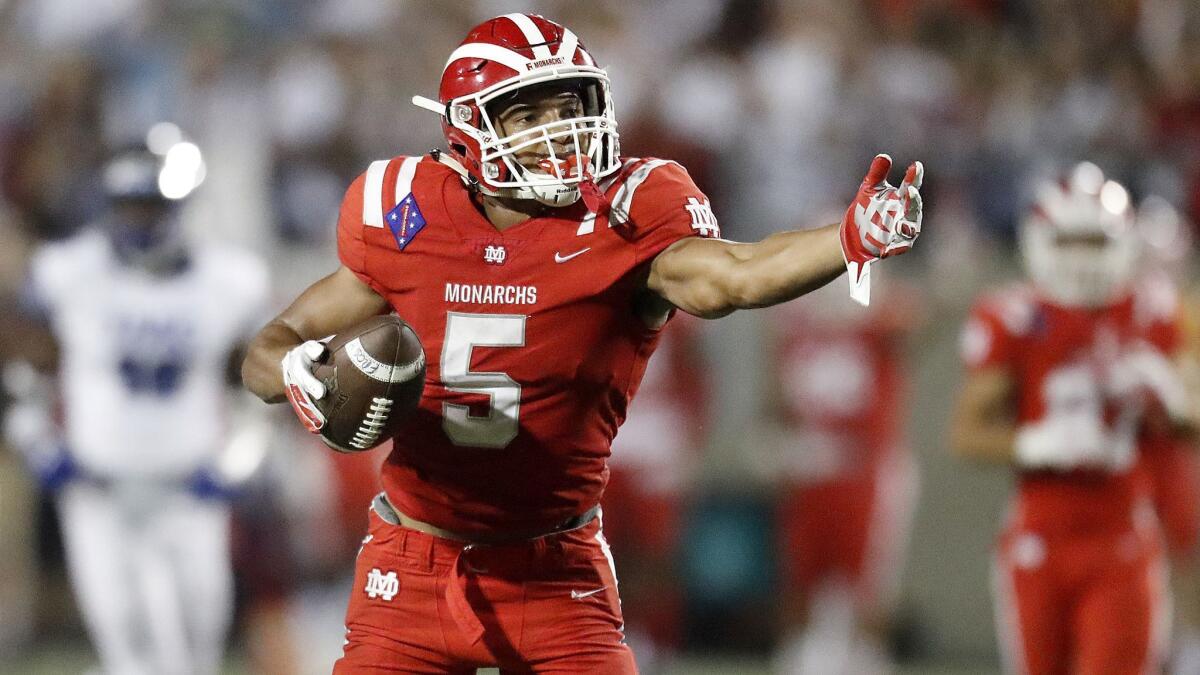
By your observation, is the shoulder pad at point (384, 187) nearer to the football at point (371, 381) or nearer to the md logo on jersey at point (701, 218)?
the football at point (371, 381)

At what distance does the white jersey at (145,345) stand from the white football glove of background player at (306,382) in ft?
9.54

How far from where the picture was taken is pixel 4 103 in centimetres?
776

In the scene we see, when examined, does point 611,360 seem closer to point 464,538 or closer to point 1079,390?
point 464,538

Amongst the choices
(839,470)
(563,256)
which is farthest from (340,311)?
(839,470)

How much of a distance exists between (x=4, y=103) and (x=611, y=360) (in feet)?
17.5

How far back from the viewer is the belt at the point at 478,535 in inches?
127

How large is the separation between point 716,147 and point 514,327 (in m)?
4.57

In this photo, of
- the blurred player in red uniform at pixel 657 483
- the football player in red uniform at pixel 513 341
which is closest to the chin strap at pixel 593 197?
the football player in red uniform at pixel 513 341

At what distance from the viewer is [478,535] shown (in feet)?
10.6

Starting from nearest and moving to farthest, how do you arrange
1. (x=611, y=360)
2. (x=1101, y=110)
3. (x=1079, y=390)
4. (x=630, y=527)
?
(x=611, y=360) < (x=1079, y=390) < (x=630, y=527) < (x=1101, y=110)

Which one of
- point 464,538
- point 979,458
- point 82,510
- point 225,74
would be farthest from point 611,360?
point 225,74

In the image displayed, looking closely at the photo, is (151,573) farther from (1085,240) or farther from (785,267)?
(785,267)

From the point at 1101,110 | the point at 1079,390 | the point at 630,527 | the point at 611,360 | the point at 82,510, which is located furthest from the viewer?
the point at 1101,110

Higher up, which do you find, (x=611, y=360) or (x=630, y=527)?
(x=611, y=360)
